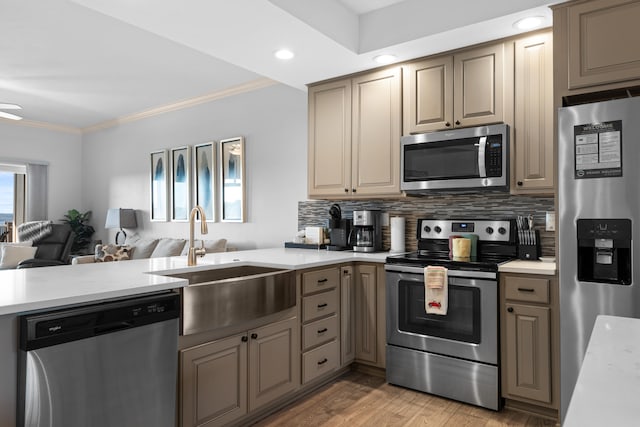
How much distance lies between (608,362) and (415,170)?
2.36 metres

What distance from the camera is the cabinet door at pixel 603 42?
213 centimetres

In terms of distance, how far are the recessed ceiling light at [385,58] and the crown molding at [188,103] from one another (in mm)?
1517

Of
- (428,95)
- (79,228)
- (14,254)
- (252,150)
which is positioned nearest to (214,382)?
(428,95)

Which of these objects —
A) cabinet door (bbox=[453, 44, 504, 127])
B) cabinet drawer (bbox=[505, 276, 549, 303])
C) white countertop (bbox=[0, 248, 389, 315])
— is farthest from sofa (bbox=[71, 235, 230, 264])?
cabinet drawer (bbox=[505, 276, 549, 303])

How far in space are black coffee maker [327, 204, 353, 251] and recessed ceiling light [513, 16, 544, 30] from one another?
72.7 inches

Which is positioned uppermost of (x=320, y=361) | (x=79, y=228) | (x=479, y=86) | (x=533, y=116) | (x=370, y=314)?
(x=479, y=86)

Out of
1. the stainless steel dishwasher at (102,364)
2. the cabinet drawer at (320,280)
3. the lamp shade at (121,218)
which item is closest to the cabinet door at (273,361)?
the cabinet drawer at (320,280)

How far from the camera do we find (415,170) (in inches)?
120

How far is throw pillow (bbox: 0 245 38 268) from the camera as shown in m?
5.24

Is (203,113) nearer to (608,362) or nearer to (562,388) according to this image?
(562,388)

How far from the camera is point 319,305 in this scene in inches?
109

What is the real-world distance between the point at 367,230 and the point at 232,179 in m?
1.94

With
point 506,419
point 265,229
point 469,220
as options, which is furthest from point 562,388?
point 265,229

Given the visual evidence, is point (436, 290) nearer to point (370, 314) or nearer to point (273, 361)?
point (370, 314)
